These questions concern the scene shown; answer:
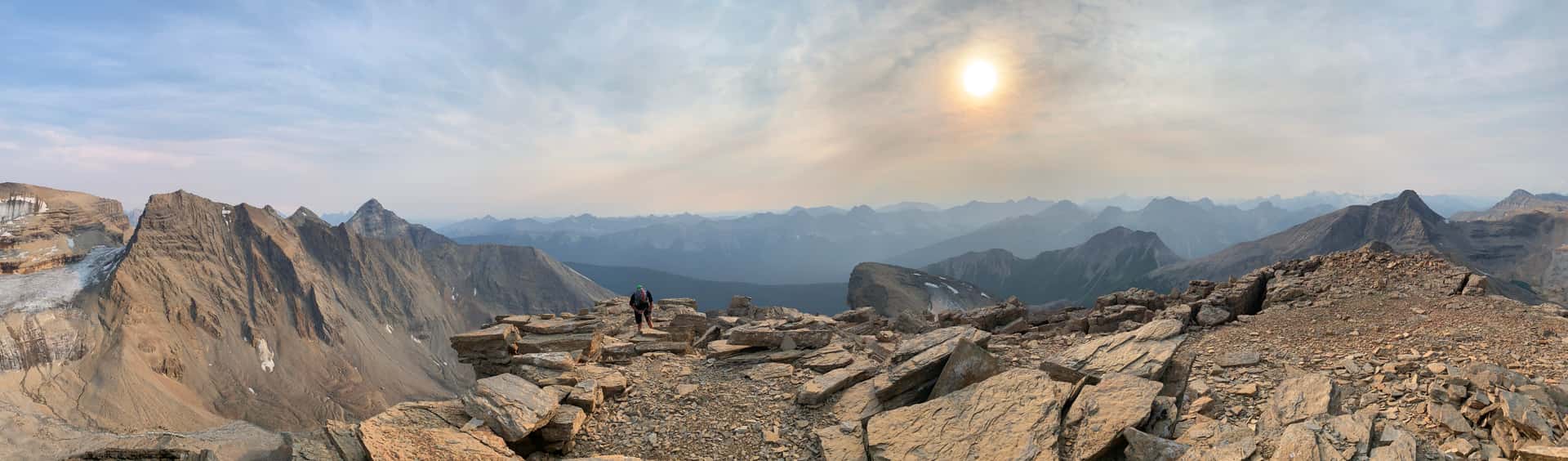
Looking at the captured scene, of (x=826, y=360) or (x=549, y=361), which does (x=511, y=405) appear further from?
(x=826, y=360)

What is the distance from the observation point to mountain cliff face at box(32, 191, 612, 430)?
11469 centimetres

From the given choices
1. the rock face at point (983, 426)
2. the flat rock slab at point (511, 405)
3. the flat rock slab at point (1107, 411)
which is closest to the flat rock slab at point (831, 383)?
the rock face at point (983, 426)

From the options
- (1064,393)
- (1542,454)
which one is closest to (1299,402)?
(1542,454)

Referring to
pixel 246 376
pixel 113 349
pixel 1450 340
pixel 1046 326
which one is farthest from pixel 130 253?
pixel 1450 340

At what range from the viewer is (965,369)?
13.8 m

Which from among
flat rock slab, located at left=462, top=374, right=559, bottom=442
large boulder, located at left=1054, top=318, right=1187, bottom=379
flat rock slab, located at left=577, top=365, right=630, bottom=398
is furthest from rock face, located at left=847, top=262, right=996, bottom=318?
flat rock slab, located at left=462, top=374, right=559, bottom=442

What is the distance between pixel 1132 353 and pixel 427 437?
18.3 metres

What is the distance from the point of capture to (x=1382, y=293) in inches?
941

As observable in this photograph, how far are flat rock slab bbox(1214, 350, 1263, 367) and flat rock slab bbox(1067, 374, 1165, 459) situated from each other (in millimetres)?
6930

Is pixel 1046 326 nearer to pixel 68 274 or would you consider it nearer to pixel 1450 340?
pixel 1450 340

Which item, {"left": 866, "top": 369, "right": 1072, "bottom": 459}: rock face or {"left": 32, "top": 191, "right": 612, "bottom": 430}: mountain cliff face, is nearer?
{"left": 866, "top": 369, "right": 1072, "bottom": 459}: rock face

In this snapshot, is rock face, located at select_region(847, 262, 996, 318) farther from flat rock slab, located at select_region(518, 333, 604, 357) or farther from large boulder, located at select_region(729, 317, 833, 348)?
flat rock slab, located at select_region(518, 333, 604, 357)

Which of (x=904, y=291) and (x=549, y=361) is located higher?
(x=549, y=361)

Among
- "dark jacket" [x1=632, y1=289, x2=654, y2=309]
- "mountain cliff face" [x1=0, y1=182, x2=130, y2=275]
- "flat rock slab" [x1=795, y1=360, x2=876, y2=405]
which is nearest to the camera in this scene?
"flat rock slab" [x1=795, y1=360, x2=876, y2=405]
